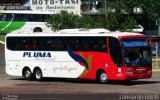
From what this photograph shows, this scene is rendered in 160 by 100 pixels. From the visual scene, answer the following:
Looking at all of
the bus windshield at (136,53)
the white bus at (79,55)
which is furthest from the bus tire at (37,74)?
the bus windshield at (136,53)

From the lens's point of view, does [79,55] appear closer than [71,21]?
Yes

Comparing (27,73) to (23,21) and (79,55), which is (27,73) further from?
(23,21)

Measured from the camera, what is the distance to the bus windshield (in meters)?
31.0

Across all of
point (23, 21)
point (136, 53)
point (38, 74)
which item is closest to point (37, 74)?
point (38, 74)

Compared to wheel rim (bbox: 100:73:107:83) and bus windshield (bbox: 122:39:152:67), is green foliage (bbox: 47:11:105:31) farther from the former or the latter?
bus windshield (bbox: 122:39:152:67)

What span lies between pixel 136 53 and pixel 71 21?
31.9 meters

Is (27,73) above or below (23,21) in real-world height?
below

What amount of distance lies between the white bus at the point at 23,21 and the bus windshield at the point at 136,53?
45926 mm

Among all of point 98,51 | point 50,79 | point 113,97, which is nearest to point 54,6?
point 50,79

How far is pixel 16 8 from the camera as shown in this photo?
83250 mm

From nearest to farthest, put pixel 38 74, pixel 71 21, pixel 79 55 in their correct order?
pixel 79 55
pixel 38 74
pixel 71 21

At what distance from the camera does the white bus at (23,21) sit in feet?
255

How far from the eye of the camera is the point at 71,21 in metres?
63.0

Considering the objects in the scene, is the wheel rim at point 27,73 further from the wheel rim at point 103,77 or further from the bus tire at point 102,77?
the wheel rim at point 103,77
